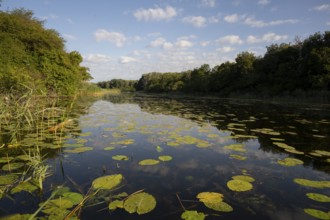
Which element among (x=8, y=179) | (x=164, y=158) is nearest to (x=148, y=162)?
(x=164, y=158)

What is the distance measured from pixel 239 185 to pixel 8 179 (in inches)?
130

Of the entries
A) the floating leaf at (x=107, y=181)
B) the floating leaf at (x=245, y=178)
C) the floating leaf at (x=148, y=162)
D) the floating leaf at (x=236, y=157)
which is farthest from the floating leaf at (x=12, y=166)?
the floating leaf at (x=236, y=157)

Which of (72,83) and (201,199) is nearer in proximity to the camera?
(201,199)

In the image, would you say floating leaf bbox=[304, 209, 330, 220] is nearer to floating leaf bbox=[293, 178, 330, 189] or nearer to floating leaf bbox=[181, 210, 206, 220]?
floating leaf bbox=[293, 178, 330, 189]

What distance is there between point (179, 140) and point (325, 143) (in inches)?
151

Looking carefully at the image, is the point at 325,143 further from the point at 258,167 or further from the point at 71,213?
the point at 71,213

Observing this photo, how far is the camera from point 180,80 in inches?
2544

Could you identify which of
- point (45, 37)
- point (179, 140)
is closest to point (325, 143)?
point (179, 140)

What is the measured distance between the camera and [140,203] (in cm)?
278

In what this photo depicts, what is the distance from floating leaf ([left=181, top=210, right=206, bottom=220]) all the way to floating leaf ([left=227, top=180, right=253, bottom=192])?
936 millimetres

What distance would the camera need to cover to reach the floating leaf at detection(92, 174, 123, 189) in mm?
3232

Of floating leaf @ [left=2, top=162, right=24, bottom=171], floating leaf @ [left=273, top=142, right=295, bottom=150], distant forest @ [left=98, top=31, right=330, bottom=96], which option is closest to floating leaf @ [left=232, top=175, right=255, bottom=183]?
floating leaf @ [left=273, top=142, right=295, bottom=150]

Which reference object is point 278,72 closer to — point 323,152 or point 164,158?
point 323,152

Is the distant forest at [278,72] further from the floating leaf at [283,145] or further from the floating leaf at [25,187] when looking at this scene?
the floating leaf at [25,187]
